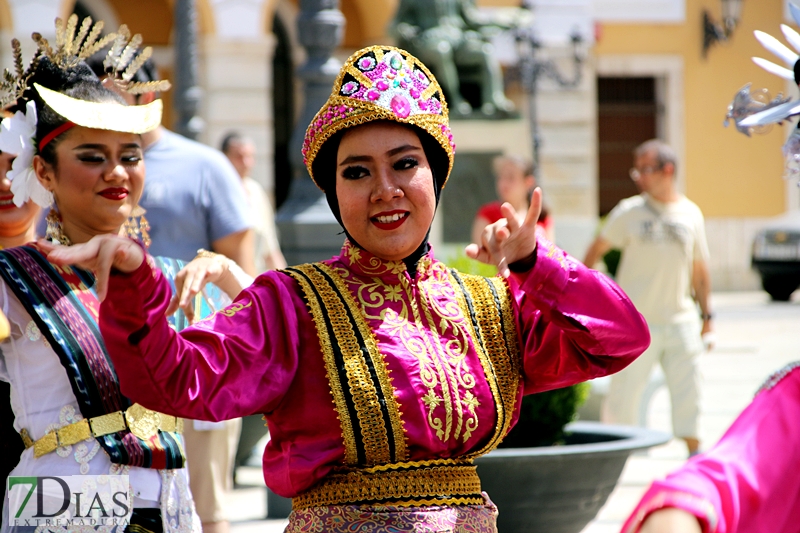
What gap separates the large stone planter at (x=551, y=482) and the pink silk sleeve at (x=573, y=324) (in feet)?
6.16

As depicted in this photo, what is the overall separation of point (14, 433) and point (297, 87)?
19.5 m

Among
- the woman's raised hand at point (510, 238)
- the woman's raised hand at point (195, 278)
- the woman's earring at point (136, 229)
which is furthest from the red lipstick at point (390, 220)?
the woman's earring at point (136, 229)

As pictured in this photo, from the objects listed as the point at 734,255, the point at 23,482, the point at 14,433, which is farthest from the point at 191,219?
the point at 734,255

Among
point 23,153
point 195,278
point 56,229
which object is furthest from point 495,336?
point 23,153

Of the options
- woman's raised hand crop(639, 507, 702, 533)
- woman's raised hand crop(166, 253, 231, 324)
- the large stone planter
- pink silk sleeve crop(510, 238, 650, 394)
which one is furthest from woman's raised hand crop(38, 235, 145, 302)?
the large stone planter

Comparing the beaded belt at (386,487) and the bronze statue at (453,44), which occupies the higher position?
the bronze statue at (453,44)

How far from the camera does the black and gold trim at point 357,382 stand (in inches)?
98.1

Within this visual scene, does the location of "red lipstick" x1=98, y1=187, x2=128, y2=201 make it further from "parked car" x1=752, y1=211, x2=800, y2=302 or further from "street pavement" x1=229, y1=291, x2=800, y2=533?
"parked car" x1=752, y1=211, x2=800, y2=302

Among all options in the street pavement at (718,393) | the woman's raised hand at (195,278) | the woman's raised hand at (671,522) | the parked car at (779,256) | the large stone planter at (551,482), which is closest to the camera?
→ the woman's raised hand at (671,522)

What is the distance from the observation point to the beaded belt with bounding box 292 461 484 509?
98.2 inches

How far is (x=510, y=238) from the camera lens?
257 cm

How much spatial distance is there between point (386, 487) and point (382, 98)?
80 cm

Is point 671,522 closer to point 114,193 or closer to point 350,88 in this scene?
point 350,88

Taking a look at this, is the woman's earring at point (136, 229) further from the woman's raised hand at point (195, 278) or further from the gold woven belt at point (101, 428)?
the gold woven belt at point (101, 428)
